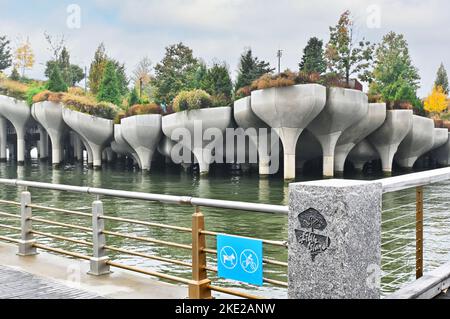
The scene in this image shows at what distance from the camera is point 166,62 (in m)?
63.8

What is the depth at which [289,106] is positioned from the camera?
29531 millimetres

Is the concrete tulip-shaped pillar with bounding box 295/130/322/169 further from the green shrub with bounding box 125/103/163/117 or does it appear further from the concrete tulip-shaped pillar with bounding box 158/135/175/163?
the green shrub with bounding box 125/103/163/117

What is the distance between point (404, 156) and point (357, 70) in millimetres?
12011

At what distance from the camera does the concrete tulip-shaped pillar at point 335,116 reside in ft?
101

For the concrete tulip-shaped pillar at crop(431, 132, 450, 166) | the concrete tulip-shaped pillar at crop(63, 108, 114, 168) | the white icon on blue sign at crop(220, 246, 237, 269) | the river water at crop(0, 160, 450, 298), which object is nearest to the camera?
the white icon on blue sign at crop(220, 246, 237, 269)

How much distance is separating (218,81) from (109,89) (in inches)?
570

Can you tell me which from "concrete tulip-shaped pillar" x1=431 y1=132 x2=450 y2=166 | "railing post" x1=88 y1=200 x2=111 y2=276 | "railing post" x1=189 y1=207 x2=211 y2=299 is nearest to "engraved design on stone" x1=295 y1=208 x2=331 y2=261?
"railing post" x1=189 y1=207 x2=211 y2=299

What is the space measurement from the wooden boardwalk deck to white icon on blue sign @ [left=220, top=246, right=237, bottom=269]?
55.0 inches

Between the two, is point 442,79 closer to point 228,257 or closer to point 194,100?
point 194,100

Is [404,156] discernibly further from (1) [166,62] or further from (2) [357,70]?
(1) [166,62]

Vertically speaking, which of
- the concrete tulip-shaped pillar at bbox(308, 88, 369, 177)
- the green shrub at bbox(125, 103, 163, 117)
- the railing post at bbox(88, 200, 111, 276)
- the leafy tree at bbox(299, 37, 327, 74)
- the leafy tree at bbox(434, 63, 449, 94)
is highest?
the leafy tree at bbox(434, 63, 449, 94)

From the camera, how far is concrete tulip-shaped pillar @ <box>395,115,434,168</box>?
40.7 metres

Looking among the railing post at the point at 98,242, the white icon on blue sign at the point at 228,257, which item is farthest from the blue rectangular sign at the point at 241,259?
the railing post at the point at 98,242

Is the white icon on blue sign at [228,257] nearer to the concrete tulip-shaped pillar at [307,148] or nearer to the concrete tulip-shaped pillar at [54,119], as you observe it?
the concrete tulip-shaped pillar at [307,148]
